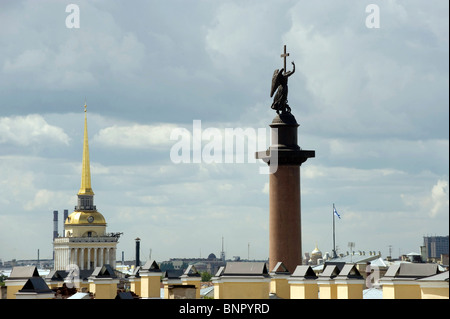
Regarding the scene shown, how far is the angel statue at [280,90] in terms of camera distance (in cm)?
7012

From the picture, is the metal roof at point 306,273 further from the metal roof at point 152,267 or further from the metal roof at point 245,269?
the metal roof at point 152,267

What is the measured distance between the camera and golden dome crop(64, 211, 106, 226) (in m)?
184

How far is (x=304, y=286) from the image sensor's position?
1753 inches

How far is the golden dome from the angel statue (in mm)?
116170

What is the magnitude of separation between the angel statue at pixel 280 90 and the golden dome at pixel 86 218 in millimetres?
116170

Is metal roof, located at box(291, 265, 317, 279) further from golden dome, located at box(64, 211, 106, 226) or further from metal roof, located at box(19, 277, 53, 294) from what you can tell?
golden dome, located at box(64, 211, 106, 226)

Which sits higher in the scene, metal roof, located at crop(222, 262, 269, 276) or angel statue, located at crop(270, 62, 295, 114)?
angel statue, located at crop(270, 62, 295, 114)

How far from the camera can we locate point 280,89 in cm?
7050

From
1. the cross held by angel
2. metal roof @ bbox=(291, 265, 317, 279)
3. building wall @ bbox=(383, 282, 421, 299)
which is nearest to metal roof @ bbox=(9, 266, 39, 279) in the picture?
metal roof @ bbox=(291, 265, 317, 279)

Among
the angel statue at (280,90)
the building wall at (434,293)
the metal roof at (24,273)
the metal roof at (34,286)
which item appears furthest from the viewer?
the angel statue at (280,90)

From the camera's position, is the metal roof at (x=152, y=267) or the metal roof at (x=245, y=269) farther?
the metal roof at (x=152, y=267)

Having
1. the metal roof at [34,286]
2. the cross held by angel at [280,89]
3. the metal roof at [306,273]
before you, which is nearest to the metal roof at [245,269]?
the metal roof at [306,273]

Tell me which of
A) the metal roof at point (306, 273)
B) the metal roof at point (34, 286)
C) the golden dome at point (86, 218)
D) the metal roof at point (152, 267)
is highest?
the golden dome at point (86, 218)
